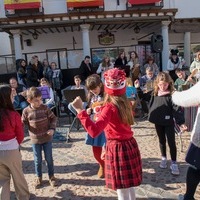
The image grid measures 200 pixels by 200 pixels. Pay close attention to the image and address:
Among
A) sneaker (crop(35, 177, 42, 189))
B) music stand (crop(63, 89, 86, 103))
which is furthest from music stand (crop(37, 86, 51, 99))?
sneaker (crop(35, 177, 42, 189))

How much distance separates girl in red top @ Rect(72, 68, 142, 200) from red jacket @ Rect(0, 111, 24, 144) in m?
1.03

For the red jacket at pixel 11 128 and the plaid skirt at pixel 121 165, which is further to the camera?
the red jacket at pixel 11 128

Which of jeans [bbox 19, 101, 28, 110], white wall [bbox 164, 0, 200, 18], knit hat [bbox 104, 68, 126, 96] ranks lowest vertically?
jeans [bbox 19, 101, 28, 110]

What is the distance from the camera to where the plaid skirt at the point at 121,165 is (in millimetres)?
2760

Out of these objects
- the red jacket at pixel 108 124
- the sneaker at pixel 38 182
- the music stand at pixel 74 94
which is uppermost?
the red jacket at pixel 108 124

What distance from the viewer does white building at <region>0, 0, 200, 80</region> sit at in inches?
455

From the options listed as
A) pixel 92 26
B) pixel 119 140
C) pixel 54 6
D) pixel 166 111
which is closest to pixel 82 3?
pixel 54 6

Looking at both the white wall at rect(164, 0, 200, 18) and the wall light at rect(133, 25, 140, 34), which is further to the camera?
the wall light at rect(133, 25, 140, 34)

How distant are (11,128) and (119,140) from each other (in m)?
1.20

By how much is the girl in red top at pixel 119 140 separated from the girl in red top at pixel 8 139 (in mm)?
1039

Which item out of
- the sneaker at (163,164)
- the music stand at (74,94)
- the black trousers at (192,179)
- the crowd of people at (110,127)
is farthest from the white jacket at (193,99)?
the music stand at (74,94)

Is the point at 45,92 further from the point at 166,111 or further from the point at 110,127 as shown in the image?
the point at 110,127

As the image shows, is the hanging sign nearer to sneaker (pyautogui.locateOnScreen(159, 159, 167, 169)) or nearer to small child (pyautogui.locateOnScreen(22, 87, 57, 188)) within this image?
sneaker (pyautogui.locateOnScreen(159, 159, 167, 169))

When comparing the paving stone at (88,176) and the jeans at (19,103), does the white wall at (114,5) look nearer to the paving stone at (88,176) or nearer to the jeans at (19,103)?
the jeans at (19,103)
